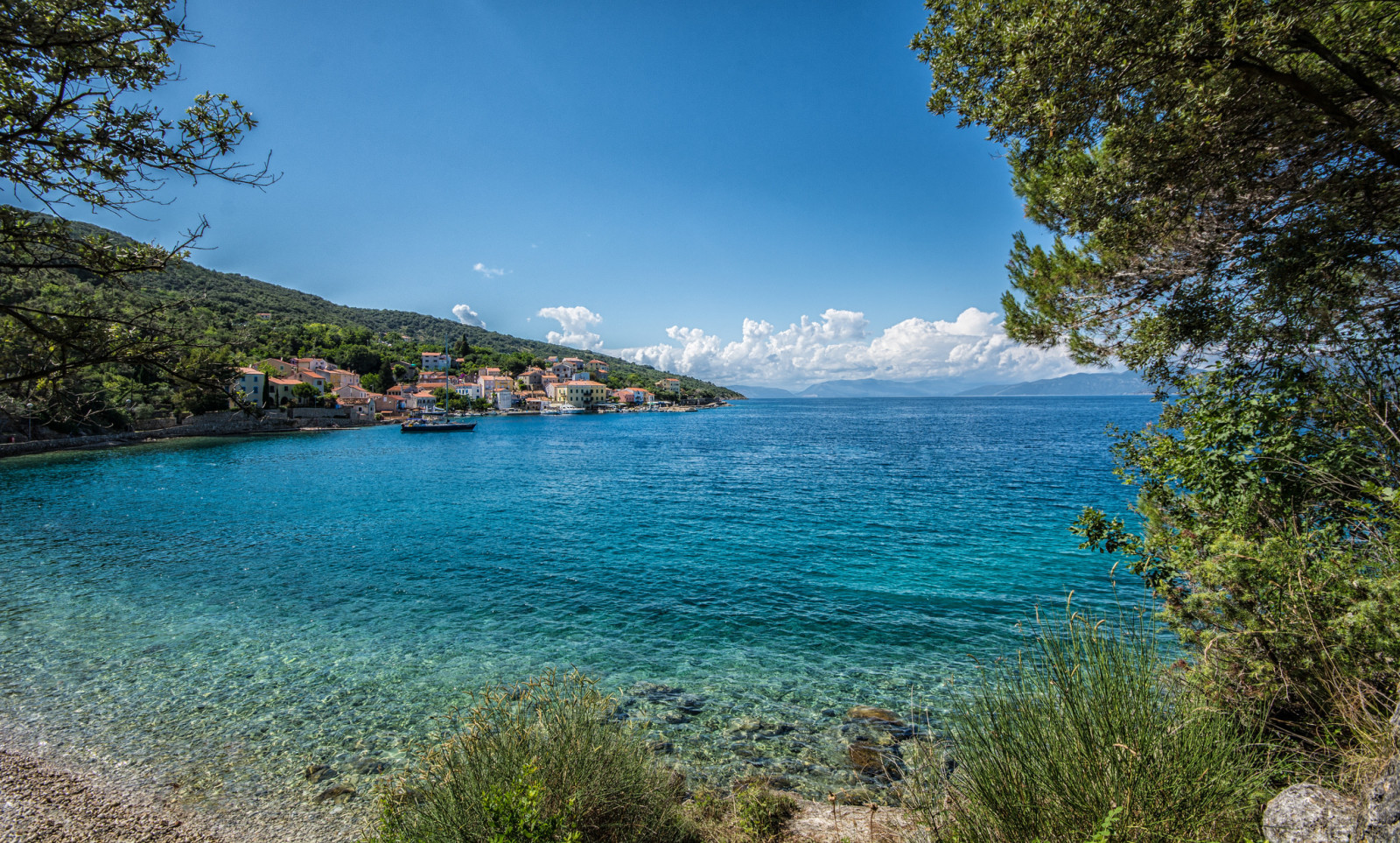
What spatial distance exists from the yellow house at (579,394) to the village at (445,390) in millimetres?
197

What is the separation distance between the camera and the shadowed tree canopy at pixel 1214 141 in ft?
13.7

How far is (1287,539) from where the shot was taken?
4039 millimetres

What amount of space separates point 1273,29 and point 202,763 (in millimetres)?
11917

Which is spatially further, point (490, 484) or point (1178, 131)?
point (490, 484)

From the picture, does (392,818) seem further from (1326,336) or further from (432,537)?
(432,537)

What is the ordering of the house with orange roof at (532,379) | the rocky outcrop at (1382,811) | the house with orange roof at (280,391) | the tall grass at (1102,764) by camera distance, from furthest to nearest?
1. the house with orange roof at (532,379)
2. the house with orange roof at (280,391)
3. the tall grass at (1102,764)
4. the rocky outcrop at (1382,811)

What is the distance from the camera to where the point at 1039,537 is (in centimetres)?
1600

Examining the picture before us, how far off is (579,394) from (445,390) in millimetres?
34923

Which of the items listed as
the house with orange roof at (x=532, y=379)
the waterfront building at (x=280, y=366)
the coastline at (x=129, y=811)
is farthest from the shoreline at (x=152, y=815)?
the house with orange roof at (x=532, y=379)

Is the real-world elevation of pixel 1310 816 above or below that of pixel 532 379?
below

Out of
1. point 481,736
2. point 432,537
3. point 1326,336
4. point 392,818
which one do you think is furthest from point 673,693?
point 432,537

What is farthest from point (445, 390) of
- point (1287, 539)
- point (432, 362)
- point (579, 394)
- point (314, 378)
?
point (1287, 539)

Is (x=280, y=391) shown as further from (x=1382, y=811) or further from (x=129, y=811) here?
(x=1382, y=811)

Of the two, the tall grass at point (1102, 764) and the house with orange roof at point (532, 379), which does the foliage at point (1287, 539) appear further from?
the house with orange roof at point (532, 379)
